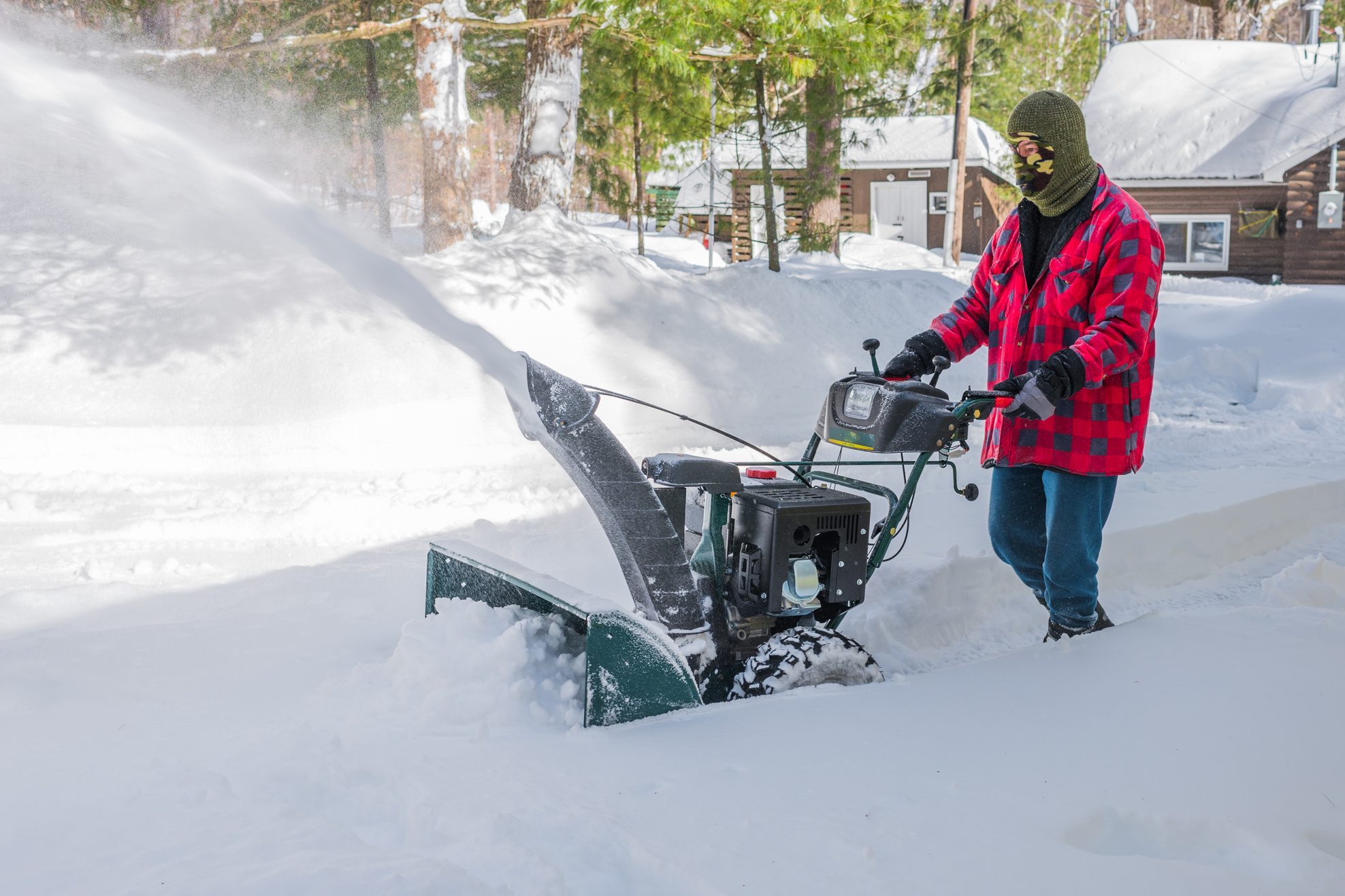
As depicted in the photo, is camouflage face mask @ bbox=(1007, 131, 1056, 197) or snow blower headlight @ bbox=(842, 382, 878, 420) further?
camouflage face mask @ bbox=(1007, 131, 1056, 197)

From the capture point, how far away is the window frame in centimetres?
2273

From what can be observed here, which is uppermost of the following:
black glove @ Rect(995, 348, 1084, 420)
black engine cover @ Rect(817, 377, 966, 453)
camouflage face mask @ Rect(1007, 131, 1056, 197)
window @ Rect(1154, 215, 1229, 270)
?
window @ Rect(1154, 215, 1229, 270)

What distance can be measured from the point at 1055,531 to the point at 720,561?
1004mm

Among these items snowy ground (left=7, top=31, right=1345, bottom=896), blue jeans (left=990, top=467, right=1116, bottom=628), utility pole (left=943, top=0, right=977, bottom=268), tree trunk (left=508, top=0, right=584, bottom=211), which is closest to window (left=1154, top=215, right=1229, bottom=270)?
utility pole (left=943, top=0, right=977, bottom=268)

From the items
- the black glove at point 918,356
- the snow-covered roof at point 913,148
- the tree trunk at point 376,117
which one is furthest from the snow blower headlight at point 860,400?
the snow-covered roof at point 913,148

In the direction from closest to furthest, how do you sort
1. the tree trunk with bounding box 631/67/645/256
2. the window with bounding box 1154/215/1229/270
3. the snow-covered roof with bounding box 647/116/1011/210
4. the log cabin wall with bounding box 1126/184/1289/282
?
1. the tree trunk with bounding box 631/67/645/256
2. the log cabin wall with bounding box 1126/184/1289/282
3. the window with bounding box 1154/215/1229/270
4. the snow-covered roof with bounding box 647/116/1011/210

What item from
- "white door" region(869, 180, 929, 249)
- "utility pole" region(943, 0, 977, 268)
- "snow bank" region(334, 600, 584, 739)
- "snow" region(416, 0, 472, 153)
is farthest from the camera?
"white door" region(869, 180, 929, 249)

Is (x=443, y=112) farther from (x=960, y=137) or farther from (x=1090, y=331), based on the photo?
(x=960, y=137)

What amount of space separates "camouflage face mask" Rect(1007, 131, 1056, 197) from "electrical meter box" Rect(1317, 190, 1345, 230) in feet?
68.6

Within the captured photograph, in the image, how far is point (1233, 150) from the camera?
2230 centimetres

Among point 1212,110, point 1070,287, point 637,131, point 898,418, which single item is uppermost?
point 1212,110

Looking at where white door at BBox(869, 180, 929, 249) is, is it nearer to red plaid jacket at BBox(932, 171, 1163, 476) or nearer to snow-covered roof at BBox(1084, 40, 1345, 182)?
snow-covered roof at BBox(1084, 40, 1345, 182)

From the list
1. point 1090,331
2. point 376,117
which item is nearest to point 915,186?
point 376,117

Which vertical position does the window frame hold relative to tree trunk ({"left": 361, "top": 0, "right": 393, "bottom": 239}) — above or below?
below
